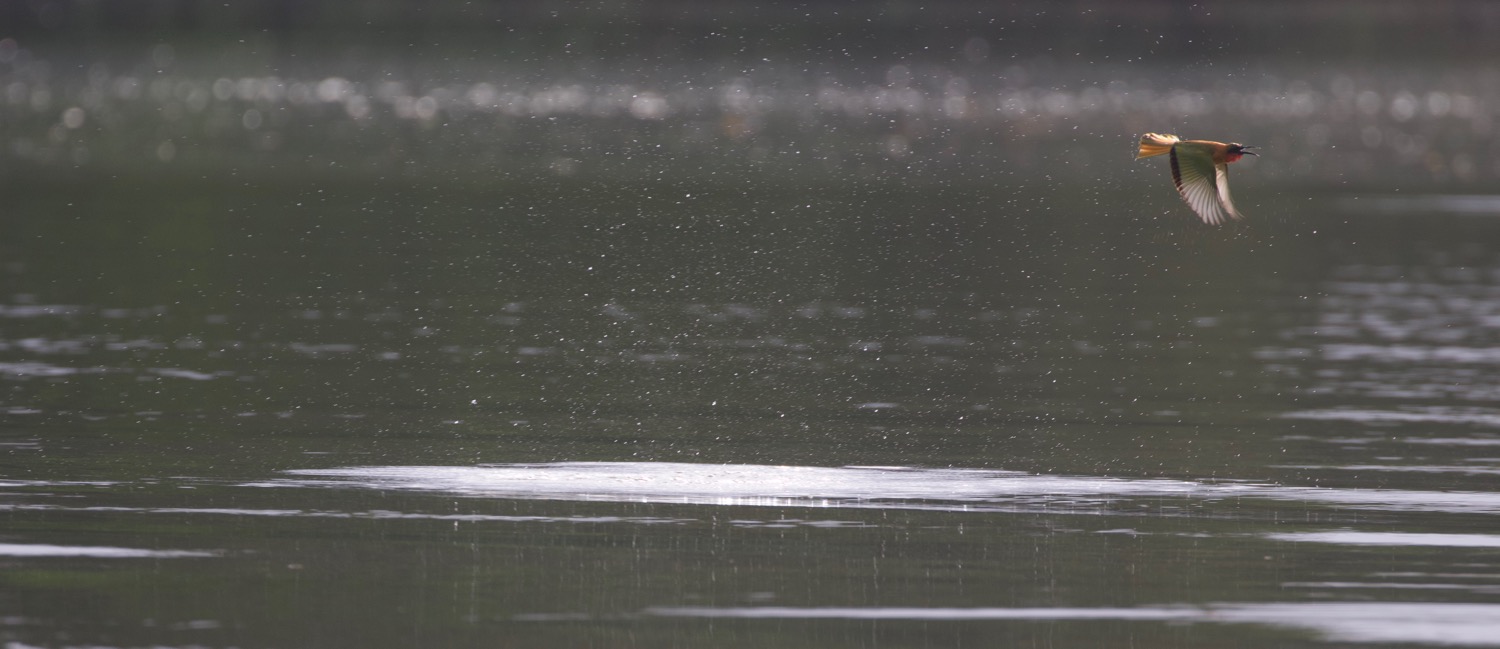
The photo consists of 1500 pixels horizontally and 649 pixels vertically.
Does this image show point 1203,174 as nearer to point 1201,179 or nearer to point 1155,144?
point 1201,179

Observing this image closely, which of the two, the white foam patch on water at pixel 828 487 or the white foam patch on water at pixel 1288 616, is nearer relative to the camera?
the white foam patch on water at pixel 1288 616

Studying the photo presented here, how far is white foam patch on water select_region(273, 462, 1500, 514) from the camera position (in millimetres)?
9797

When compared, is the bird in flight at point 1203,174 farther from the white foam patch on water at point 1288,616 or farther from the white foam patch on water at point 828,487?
the white foam patch on water at point 1288,616

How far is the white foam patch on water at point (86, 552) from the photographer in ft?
27.2

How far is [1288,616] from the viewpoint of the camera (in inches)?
310

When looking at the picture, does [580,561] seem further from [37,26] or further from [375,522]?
[37,26]

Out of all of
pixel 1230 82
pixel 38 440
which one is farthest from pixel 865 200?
pixel 1230 82

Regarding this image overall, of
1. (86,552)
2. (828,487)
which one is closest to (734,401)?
(828,487)

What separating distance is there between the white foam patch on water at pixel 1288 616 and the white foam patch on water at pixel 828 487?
1801mm

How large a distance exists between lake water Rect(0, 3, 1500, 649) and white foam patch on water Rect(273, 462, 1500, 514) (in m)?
0.03

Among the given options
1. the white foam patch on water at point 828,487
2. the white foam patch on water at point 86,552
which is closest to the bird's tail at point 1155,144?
the white foam patch on water at point 828,487

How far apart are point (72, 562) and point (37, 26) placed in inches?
2993

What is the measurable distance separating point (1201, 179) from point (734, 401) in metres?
3.17

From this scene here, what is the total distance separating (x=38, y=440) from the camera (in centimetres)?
1085
